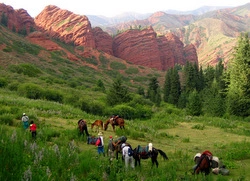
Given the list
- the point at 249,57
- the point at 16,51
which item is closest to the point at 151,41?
the point at 16,51

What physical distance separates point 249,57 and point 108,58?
9137 centimetres

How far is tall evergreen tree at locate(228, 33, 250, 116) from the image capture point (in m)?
37.1

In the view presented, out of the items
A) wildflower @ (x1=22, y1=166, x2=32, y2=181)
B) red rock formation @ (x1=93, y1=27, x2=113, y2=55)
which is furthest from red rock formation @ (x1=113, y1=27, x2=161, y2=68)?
wildflower @ (x1=22, y1=166, x2=32, y2=181)

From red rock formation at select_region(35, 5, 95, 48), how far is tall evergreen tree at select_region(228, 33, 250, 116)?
96210mm

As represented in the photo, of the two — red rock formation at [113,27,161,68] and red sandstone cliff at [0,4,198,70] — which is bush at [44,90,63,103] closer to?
red sandstone cliff at [0,4,198,70]

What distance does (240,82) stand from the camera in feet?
126

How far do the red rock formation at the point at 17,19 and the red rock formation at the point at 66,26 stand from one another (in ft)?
40.3

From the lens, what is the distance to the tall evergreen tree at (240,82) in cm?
3712

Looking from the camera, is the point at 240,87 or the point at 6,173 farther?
the point at 240,87

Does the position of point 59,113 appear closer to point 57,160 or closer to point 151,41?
point 57,160

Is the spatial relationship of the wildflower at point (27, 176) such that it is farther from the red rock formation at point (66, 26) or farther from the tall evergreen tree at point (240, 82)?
A: the red rock formation at point (66, 26)

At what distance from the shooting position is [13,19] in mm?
111250

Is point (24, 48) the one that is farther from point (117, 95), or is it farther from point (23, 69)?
point (117, 95)

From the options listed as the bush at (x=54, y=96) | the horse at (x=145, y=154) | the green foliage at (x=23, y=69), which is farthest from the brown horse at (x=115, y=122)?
the green foliage at (x=23, y=69)
